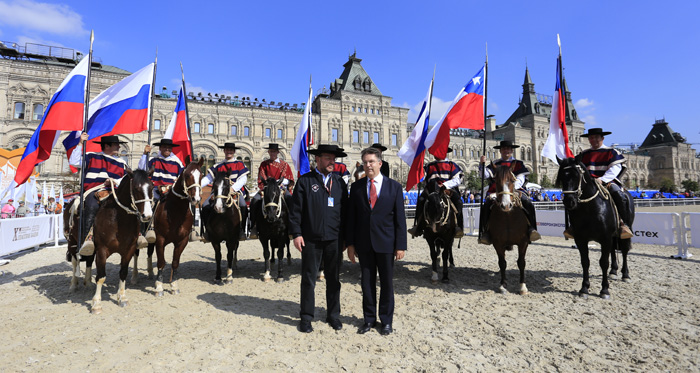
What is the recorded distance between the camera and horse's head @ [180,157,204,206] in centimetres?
589

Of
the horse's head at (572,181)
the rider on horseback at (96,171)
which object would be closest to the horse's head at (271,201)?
the rider on horseback at (96,171)

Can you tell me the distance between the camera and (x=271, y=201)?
691 centimetres

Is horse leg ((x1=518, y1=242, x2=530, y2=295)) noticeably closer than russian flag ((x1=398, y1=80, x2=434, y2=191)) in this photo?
Yes

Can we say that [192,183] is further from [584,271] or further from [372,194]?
[584,271]

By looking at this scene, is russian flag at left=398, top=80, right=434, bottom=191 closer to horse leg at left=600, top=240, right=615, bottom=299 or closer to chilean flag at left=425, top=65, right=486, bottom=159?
chilean flag at left=425, top=65, right=486, bottom=159

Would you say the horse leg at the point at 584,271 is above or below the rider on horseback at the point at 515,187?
below

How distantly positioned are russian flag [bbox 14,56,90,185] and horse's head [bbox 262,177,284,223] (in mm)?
3887

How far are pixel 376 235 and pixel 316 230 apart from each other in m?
0.84

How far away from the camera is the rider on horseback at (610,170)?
6652 millimetres

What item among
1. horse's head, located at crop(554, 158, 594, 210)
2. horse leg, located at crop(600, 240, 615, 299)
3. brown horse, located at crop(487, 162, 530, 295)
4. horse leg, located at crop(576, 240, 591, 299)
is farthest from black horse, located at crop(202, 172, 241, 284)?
horse leg, located at crop(600, 240, 615, 299)

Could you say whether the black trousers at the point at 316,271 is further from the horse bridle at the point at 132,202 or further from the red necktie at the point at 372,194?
the horse bridle at the point at 132,202

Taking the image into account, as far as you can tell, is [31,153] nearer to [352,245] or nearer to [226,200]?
[226,200]

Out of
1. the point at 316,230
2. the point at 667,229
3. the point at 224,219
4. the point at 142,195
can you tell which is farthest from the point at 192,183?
the point at 667,229

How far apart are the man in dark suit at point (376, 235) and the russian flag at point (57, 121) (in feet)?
19.7
